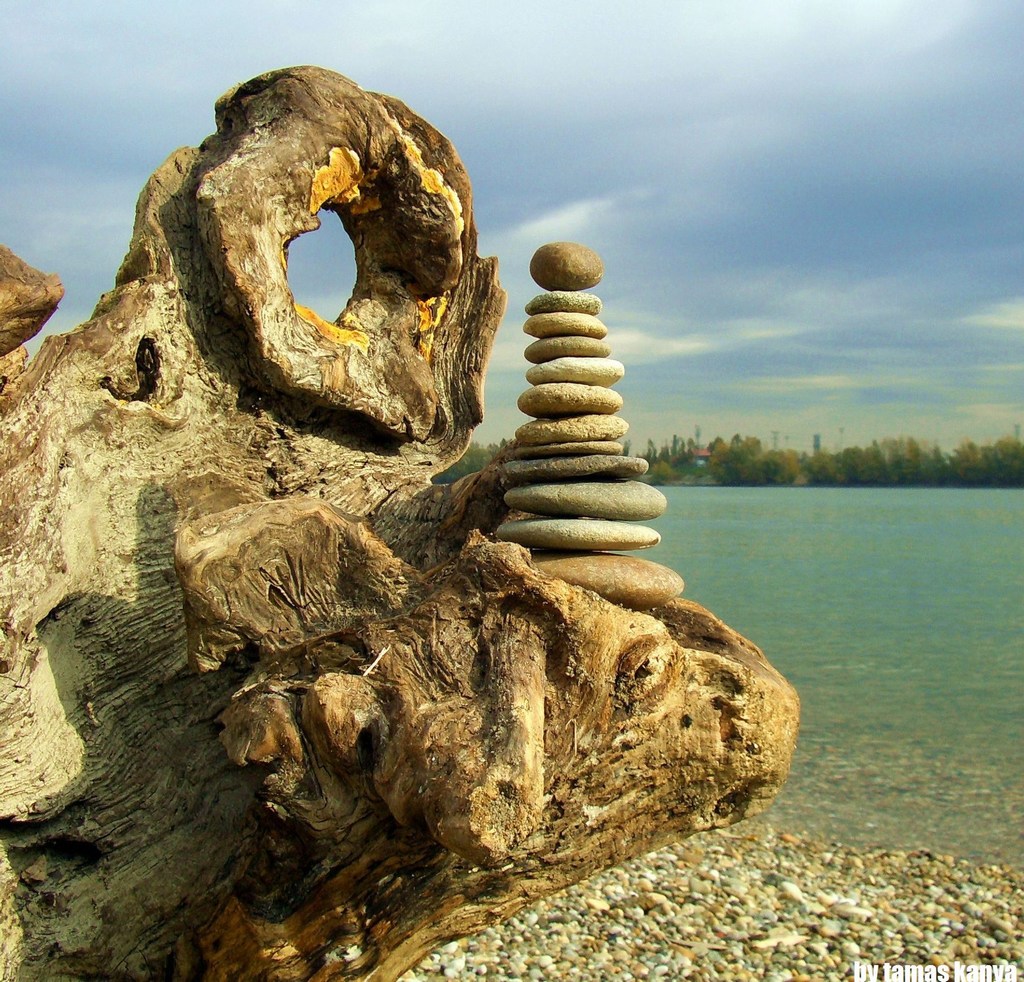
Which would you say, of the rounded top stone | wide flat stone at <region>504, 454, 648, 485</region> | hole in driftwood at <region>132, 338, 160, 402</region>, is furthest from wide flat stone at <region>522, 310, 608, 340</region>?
hole in driftwood at <region>132, 338, 160, 402</region>

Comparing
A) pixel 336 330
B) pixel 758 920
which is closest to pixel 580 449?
pixel 336 330

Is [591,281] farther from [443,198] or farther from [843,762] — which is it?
[843,762]

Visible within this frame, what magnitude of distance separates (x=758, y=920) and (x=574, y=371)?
4.66 m

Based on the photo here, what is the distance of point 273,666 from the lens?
3.50 m

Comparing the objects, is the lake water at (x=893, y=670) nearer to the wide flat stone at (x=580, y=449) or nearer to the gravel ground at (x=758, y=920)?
the gravel ground at (x=758, y=920)

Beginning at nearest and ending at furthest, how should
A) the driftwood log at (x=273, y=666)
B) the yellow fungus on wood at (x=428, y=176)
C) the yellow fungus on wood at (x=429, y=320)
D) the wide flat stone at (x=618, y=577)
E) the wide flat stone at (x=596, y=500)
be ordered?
the driftwood log at (x=273, y=666) < the wide flat stone at (x=618, y=577) < the wide flat stone at (x=596, y=500) < the yellow fungus on wood at (x=428, y=176) < the yellow fungus on wood at (x=429, y=320)

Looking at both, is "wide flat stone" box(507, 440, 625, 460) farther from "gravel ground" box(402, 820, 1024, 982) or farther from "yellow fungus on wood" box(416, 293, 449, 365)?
"gravel ground" box(402, 820, 1024, 982)

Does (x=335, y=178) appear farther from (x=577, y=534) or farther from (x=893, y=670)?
(x=893, y=670)

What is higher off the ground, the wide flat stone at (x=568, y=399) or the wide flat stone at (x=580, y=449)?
the wide flat stone at (x=568, y=399)

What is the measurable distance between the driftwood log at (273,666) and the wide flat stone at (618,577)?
0.17 m

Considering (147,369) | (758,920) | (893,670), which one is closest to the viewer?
(147,369)

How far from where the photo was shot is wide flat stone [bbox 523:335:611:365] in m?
A: 4.05

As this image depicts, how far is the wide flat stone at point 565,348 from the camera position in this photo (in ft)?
13.3

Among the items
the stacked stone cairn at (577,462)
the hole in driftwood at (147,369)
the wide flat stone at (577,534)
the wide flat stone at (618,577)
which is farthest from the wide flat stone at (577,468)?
the hole in driftwood at (147,369)
